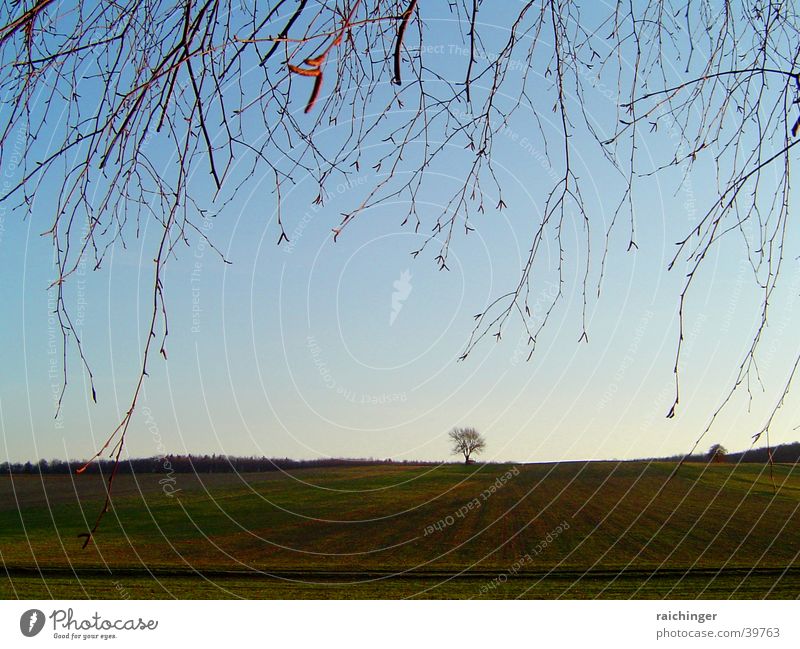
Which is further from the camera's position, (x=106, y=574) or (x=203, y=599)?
(x=106, y=574)

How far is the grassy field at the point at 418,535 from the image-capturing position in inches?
587

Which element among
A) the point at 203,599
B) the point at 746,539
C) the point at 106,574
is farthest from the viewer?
the point at 746,539

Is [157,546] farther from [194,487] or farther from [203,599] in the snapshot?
[194,487]

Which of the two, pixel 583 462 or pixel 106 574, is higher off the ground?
pixel 583 462

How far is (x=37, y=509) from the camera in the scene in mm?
26906

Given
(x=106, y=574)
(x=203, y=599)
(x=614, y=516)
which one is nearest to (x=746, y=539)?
(x=614, y=516)

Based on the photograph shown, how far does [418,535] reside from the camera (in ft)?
67.6

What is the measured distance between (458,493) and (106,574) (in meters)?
13.0

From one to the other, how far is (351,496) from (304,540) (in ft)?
19.1

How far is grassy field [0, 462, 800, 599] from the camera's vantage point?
14922 millimetres

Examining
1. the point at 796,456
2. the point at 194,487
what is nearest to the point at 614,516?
the point at 796,456

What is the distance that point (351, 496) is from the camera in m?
26.8
